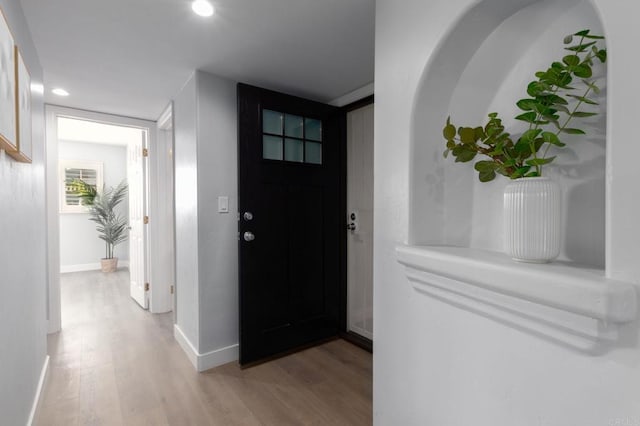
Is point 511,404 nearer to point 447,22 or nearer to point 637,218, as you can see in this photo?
point 637,218

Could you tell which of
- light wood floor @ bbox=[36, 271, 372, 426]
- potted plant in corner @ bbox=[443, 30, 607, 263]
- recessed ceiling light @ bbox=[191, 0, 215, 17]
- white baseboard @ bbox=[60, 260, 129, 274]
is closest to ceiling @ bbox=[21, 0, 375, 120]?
recessed ceiling light @ bbox=[191, 0, 215, 17]

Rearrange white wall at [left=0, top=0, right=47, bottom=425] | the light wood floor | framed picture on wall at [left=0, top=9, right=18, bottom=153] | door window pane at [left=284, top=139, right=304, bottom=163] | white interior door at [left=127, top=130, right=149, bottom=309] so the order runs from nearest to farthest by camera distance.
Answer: framed picture on wall at [left=0, top=9, right=18, bottom=153] → white wall at [left=0, top=0, right=47, bottom=425] → the light wood floor → door window pane at [left=284, top=139, right=304, bottom=163] → white interior door at [left=127, top=130, right=149, bottom=309]

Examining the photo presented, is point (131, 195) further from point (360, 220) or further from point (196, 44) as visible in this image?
point (360, 220)

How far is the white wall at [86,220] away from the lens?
5340 millimetres

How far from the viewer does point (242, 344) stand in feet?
7.38

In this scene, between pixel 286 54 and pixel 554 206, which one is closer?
pixel 554 206

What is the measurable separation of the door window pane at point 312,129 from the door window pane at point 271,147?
0.96 ft

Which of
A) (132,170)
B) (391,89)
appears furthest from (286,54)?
(132,170)

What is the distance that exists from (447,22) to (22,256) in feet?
6.98

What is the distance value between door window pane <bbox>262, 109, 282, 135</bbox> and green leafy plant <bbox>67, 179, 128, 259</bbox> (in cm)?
452

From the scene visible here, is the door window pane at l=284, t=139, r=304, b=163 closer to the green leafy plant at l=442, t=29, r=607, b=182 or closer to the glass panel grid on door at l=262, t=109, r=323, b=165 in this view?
the glass panel grid on door at l=262, t=109, r=323, b=165

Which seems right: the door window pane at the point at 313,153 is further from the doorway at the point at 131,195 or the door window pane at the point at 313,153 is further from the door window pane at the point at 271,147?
the doorway at the point at 131,195

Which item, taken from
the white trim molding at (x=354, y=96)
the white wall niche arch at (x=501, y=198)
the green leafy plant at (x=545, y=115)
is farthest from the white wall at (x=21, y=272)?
the white trim molding at (x=354, y=96)

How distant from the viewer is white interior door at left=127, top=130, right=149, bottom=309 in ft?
11.3
